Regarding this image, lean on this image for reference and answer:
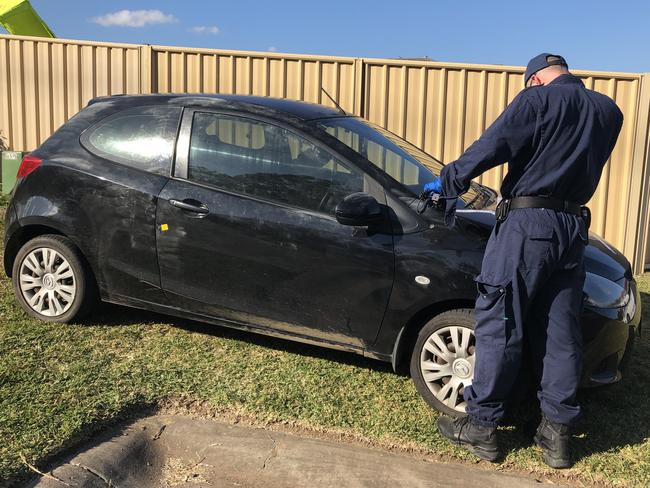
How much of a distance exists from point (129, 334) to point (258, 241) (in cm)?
136

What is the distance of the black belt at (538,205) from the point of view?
2.97 meters

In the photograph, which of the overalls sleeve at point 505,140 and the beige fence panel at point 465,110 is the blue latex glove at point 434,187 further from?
the beige fence panel at point 465,110

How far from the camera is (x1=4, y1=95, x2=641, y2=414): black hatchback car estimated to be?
3420mm

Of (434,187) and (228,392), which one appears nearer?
(434,187)

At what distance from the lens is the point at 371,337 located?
142 inches

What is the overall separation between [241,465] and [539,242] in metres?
1.85

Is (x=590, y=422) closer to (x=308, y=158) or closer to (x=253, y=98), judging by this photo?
(x=308, y=158)

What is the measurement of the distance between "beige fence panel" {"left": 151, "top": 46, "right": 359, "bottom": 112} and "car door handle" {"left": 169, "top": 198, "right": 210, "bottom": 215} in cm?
425

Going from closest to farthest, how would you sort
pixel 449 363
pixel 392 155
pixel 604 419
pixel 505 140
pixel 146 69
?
1. pixel 505 140
2. pixel 449 363
3. pixel 604 419
4. pixel 392 155
5. pixel 146 69

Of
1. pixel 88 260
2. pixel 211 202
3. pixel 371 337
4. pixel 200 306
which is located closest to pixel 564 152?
pixel 371 337

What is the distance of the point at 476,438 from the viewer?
3137 millimetres

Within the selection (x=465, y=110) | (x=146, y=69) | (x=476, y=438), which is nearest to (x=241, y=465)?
(x=476, y=438)

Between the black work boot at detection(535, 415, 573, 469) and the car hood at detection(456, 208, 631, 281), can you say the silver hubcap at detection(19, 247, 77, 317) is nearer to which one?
the car hood at detection(456, 208, 631, 281)

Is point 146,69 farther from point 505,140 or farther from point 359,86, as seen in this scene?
point 505,140
